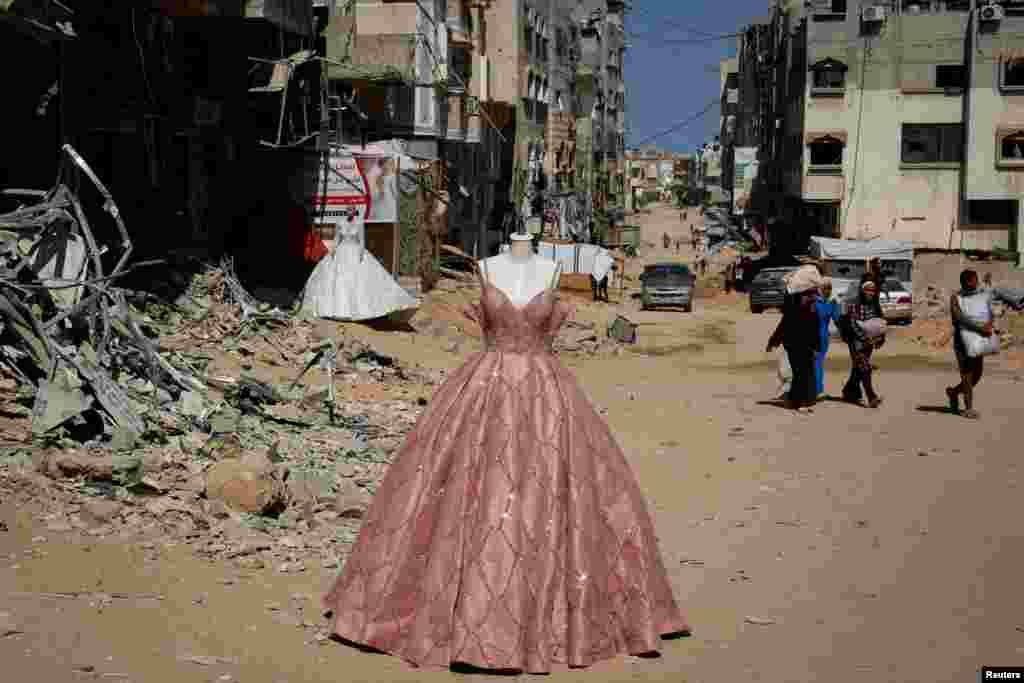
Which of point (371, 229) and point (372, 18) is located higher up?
point (372, 18)

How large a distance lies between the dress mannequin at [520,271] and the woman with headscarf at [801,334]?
911 cm

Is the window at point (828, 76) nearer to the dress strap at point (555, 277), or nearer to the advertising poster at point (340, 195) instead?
the advertising poster at point (340, 195)

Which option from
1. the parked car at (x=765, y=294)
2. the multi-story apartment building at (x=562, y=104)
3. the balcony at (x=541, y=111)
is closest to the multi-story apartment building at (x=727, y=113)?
the multi-story apartment building at (x=562, y=104)

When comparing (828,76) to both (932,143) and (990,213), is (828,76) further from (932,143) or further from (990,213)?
(990,213)

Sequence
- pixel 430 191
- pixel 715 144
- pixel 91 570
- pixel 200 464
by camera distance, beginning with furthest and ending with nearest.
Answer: pixel 715 144
pixel 430 191
pixel 200 464
pixel 91 570

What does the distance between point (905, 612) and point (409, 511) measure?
119 inches

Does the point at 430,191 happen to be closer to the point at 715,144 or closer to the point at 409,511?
the point at 409,511

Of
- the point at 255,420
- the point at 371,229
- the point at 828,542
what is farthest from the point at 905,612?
the point at 371,229

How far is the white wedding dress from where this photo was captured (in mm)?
23016

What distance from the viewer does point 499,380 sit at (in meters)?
6.77

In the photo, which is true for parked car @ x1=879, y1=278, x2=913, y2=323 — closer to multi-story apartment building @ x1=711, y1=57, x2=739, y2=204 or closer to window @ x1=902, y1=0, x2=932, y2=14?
window @ x1=902, y1=0, x2=932, y2=14

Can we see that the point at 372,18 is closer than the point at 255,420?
No

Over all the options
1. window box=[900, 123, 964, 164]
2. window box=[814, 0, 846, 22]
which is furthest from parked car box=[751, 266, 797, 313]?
window box=[814, 0, 846, 22]

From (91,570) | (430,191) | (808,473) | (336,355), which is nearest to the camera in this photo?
(91,570)
